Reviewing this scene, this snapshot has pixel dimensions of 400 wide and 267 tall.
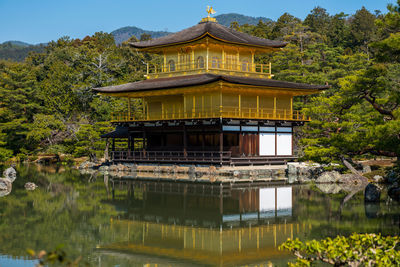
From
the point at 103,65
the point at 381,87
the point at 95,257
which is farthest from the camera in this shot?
the point at 103,65

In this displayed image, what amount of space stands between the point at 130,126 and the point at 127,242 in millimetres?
28124

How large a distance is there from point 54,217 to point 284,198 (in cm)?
1047

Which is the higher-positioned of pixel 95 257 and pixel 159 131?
pixel 159 131

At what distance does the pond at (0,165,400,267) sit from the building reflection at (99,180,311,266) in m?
0.03

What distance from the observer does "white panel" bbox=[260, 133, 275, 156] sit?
38844 mm

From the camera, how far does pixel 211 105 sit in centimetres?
3938

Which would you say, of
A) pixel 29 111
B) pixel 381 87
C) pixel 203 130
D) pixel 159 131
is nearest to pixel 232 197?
pixel 381 87

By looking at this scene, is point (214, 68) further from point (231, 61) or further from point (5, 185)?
point (5, 185)

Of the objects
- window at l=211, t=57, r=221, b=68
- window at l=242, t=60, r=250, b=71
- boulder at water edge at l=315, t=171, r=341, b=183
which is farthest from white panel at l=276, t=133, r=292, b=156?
boulder at water edge at l=315, t=171, r=341, b=183

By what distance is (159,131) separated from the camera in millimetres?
41281

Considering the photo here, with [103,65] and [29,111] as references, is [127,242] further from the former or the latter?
[103,65]

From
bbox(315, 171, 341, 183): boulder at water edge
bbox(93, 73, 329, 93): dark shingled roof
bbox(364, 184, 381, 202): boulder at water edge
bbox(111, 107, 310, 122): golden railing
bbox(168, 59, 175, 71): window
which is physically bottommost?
bbox(364, 184, 381, 202): boulder at water edge

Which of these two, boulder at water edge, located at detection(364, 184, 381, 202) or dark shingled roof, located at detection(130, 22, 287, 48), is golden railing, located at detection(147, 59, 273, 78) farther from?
boulder at water edge, located at detection(364, 184, 381, 202)

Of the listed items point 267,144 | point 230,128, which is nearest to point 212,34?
point 230,128
